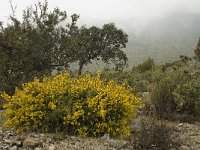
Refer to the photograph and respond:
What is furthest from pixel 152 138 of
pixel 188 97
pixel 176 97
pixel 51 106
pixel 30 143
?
pixel 188 97

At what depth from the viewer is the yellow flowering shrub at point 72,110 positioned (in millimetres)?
9195

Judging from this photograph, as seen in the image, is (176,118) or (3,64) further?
(3,64)

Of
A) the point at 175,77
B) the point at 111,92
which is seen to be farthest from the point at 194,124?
the point at 111,92

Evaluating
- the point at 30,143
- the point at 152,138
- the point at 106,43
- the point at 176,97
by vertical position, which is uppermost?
the point at 106,43

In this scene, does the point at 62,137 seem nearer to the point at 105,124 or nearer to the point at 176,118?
the point at 105,124

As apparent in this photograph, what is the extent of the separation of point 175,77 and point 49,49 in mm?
7095

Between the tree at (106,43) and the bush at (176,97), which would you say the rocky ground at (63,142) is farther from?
the tree at (106,43)

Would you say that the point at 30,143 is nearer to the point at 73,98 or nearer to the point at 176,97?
the point at 73,98

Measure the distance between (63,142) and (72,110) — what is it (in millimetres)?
823

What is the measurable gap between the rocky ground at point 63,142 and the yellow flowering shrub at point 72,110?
0.81 feet

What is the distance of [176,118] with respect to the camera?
444 inches

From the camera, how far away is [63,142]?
28.5 feet

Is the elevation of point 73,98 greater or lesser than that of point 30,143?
greater

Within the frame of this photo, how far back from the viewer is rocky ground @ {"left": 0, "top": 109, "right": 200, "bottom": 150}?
8344mm
